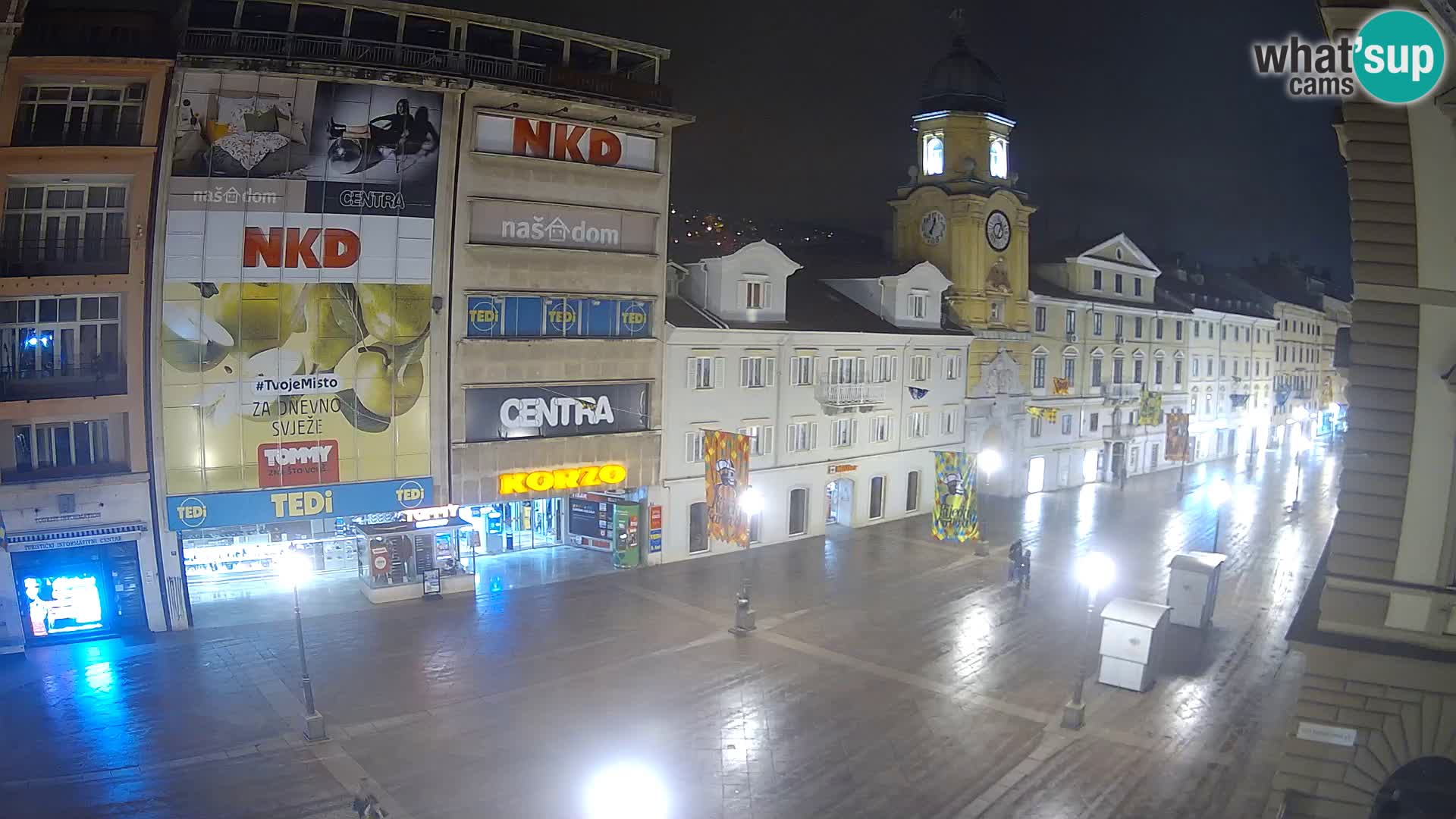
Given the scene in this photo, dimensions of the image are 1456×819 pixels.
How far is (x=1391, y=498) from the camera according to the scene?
12.8 m

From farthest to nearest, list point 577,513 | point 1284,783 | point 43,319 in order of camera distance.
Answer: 1. point 577,513
2. point 43,319
3. point 1284,783

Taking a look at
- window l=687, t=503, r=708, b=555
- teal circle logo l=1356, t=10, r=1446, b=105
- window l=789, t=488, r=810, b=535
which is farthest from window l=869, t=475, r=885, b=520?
teal circle logo l=1356, t=10, r=1446, b=105

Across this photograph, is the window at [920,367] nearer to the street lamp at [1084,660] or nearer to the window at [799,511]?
the window at [799,511]

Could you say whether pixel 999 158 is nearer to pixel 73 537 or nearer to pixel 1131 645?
pixel 1131 645

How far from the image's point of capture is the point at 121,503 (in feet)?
87.8

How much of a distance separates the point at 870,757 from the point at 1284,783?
25.3 feet

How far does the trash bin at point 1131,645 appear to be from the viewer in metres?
22.9

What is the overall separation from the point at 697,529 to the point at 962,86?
27495 mm

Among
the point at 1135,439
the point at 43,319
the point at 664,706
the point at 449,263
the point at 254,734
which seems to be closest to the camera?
the point at 254,734

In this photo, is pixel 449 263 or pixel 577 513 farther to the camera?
pixel 577 513

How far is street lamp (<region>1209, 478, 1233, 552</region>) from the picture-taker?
129 ft

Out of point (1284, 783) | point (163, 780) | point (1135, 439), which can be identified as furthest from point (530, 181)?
point (1135, 439)

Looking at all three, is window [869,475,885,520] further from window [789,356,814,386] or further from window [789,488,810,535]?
window [789,356,814,386]

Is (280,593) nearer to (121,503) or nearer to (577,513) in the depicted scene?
(121,503)
